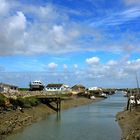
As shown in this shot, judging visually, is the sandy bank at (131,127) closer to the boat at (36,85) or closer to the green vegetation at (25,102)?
the green vegetation at (25,102)

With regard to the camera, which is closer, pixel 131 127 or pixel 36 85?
pixel 131 127

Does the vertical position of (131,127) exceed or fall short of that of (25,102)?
it falls short

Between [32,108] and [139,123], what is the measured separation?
30.8 m

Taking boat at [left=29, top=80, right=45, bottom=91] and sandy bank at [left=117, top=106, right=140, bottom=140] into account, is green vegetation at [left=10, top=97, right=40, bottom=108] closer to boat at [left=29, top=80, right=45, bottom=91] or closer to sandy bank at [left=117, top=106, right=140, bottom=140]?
sandy bank at [left=117, top=106, right=140, bottom=140]

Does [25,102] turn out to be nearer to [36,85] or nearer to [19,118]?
[19,118]

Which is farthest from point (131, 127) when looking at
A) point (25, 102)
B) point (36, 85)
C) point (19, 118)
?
point (36, 85)

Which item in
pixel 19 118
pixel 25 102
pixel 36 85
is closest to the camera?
pixel 19 118

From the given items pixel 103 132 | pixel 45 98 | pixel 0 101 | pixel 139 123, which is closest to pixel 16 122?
pixel 0 101

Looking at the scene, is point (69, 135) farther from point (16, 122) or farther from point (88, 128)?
point (16, 122)

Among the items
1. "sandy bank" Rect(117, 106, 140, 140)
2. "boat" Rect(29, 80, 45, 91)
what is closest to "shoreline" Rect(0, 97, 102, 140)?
"sandy bank" Rect(117, 106, 140, 140)

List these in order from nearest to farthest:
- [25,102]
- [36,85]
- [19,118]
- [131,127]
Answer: [131,127] < [19,118] < [25,102] < [36,85]

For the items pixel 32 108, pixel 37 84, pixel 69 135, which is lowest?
pixel 69 135

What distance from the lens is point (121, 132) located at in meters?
55.2

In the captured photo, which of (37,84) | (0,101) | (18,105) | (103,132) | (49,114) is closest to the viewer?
(103,132)
